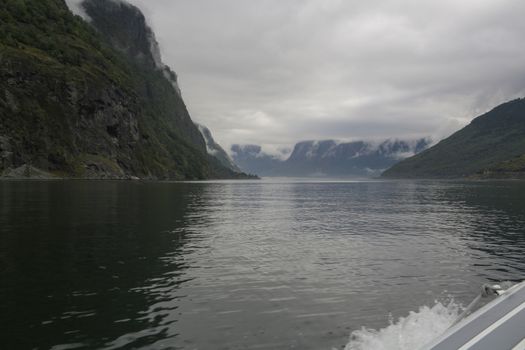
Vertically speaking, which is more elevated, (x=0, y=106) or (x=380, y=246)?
(x=0, y=106)

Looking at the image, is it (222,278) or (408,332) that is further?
(222,278)

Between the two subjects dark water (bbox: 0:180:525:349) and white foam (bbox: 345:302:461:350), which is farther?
dark water (bbox: 0:180:525:349)

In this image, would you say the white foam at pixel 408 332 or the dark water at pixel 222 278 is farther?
the dark water at pixel 222 278

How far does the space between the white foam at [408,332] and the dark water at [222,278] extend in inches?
24.8

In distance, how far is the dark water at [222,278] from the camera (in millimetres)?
15664

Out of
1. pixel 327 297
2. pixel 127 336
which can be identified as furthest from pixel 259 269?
pixel 127 336

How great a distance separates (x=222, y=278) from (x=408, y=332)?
1097 cm

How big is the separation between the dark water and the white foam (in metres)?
0.63

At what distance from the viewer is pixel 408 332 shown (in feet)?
52.2

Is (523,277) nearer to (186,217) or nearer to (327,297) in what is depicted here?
(327,297)

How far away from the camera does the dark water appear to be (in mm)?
15664

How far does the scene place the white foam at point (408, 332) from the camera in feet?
48.5

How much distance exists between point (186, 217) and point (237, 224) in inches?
317

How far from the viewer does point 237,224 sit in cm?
4941
